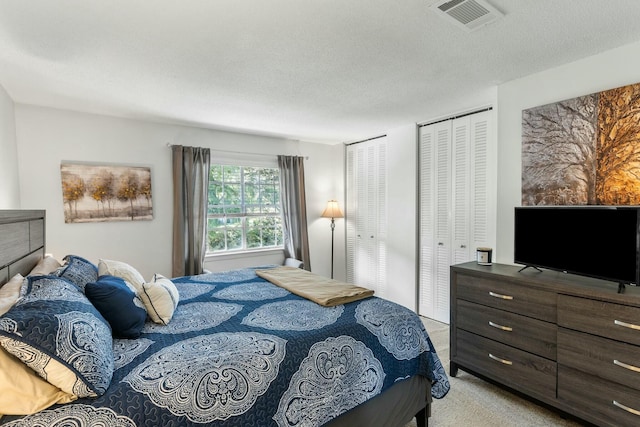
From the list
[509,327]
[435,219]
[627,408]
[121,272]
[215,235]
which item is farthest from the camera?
[215,235]

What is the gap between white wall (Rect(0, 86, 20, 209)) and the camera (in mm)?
2562

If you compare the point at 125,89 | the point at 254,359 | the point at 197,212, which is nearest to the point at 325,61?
the point at 125,89

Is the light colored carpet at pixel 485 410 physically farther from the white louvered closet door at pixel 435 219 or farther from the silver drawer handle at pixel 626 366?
the white louvered closet door at pixel 435 219

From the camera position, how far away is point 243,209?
4.58m

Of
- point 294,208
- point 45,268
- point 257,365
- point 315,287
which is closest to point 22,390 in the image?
point 257,365

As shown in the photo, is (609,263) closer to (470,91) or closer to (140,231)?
(470,91)

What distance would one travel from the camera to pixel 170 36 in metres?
1.94

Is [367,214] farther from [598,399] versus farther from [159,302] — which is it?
[159,302]

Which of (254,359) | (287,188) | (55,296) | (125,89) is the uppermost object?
(125,89)

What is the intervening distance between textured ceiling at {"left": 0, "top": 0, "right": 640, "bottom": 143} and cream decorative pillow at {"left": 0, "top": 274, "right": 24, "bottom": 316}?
1.41m

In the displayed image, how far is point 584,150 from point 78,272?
11.4 feet

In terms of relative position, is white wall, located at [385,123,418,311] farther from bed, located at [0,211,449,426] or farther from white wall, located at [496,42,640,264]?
bed, located at [0,211,449,426]

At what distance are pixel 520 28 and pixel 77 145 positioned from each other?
4.08 m

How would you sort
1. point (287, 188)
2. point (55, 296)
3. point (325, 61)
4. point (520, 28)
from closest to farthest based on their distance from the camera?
point (55, 296)
point (520, 28)
point (325, 61)
point (287, 188)
